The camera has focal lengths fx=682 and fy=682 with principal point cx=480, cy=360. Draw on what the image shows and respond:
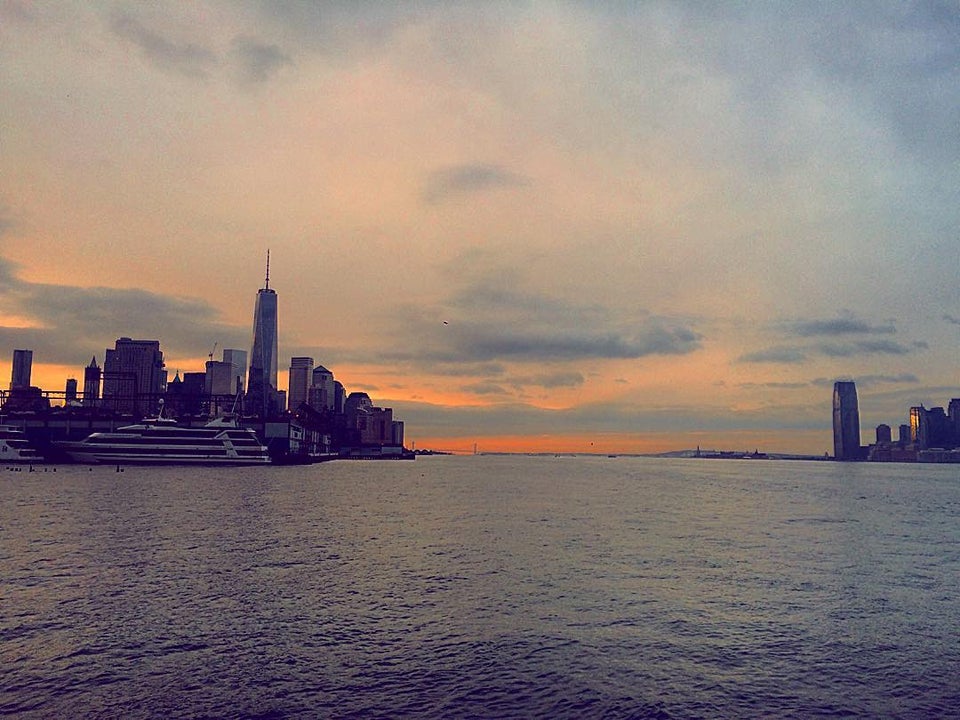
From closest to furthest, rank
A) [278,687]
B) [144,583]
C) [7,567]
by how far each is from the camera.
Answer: [278,687] → [144,583] → [7,567]

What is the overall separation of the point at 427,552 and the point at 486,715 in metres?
37.3

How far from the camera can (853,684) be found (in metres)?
29.4

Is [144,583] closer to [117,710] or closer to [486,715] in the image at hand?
[117,710]

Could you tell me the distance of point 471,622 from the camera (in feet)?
124

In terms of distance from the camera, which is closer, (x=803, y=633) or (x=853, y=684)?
(x=853, y=684)

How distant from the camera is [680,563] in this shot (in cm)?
5725

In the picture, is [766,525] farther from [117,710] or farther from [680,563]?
[117,710]

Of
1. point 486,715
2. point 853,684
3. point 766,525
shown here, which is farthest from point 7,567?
point 766,525

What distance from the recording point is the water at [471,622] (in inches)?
1071

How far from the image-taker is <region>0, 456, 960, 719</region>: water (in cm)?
2720

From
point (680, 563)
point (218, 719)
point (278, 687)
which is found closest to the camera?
point (218, 719)

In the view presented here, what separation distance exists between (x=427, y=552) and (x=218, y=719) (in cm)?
3784

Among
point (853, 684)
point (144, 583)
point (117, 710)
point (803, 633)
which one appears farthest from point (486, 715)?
point (144, 583)

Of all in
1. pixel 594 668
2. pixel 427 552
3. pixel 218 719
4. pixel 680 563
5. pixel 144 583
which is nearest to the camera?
pixel 218 719
